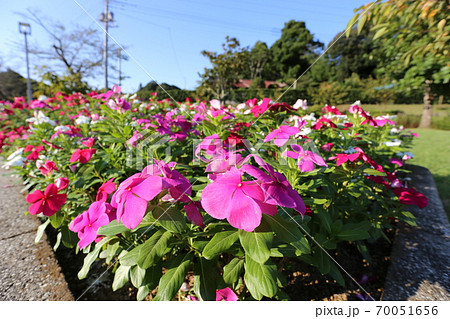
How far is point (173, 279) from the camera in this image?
0.91m

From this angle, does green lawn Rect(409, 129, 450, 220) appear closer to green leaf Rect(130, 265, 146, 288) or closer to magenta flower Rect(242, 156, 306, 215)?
magenta flower Rect(242, 156, 306, 215)

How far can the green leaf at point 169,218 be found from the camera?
0.79 m

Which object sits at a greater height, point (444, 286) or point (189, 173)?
point (189, 173)

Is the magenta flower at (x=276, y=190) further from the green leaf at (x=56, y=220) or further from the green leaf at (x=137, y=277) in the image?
the green leaf at (x=56, y=220)

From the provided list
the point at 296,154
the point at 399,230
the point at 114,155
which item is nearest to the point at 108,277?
the point at 114,155

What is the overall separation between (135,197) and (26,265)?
1.30 m

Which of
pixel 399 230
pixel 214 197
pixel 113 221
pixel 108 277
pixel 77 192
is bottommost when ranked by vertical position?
pixel 108 277

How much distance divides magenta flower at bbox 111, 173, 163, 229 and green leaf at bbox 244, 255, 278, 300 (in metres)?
0.43

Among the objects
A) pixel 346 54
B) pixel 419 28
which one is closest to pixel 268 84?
pixel 346 54

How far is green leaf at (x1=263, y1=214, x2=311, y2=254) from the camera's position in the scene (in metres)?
0.76

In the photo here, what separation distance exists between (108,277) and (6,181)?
2714 millimetres

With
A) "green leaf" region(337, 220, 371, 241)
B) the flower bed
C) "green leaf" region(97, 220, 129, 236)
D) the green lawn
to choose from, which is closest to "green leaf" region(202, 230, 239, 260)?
the flower bed
